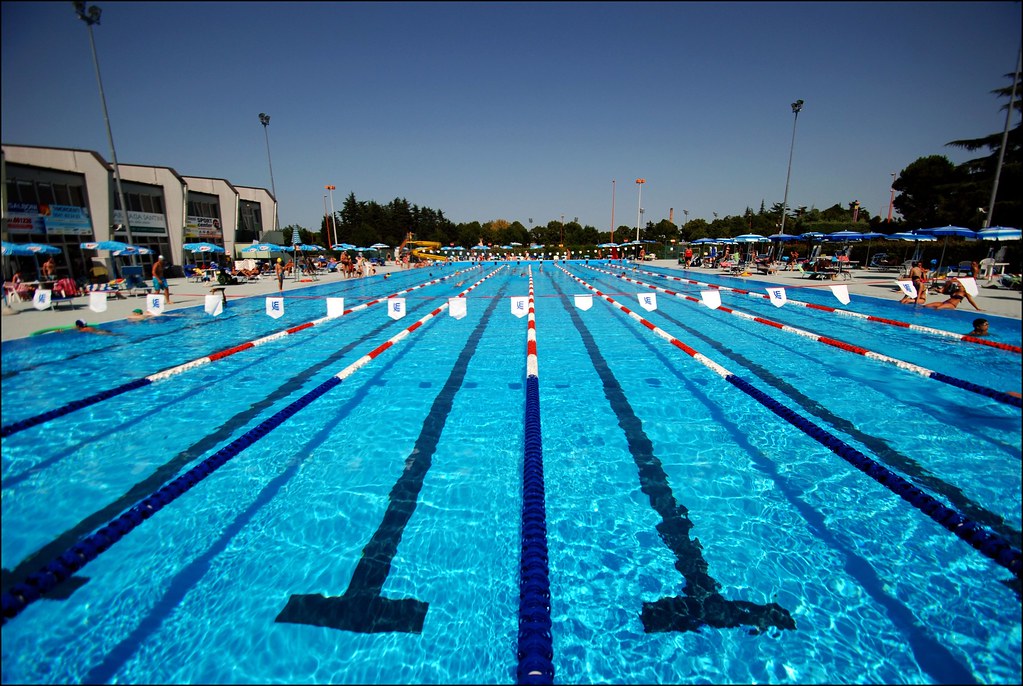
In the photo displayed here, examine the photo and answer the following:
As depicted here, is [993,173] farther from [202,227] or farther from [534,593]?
[202,227]

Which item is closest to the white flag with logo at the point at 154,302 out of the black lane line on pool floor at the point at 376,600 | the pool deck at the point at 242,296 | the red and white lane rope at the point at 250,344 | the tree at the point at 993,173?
the pool deck at the point at 242,296

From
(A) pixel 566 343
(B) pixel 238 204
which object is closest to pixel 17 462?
(A) pixel 566 343

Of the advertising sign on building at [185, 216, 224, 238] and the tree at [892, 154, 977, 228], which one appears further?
the tree at [892, 154, 977, 228]

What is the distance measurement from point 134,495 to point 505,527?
3332mm

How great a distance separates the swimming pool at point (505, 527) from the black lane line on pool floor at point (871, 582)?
0.02m

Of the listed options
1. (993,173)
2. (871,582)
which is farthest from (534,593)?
(993,173)

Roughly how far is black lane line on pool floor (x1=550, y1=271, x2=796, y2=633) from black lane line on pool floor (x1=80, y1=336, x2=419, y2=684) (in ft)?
9.71

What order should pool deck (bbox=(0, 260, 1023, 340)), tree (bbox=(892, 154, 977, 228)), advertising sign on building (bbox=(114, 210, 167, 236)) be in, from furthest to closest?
tree (bbox=(892, 154, 977, 228)) < advertising sign on building (bbox=(114, 210, 167, 236)) < pool deck (bbox=(0, 260, 1023, 340))

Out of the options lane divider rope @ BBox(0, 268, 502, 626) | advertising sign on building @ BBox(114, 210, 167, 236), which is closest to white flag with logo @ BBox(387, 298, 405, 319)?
lane divider rope @ BBox(0, 268, 502, 626)

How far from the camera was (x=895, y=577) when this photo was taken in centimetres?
300

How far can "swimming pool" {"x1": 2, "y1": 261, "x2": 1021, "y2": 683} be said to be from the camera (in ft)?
8.09

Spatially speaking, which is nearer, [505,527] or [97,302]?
[505,527]

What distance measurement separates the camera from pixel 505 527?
11.7ft

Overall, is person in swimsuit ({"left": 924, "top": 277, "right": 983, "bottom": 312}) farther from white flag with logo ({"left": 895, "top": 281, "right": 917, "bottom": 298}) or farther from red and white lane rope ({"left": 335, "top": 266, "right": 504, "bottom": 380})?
red and white lane rope ({"left": 335, "top": 266, "right": 504, "bottom": 380})
